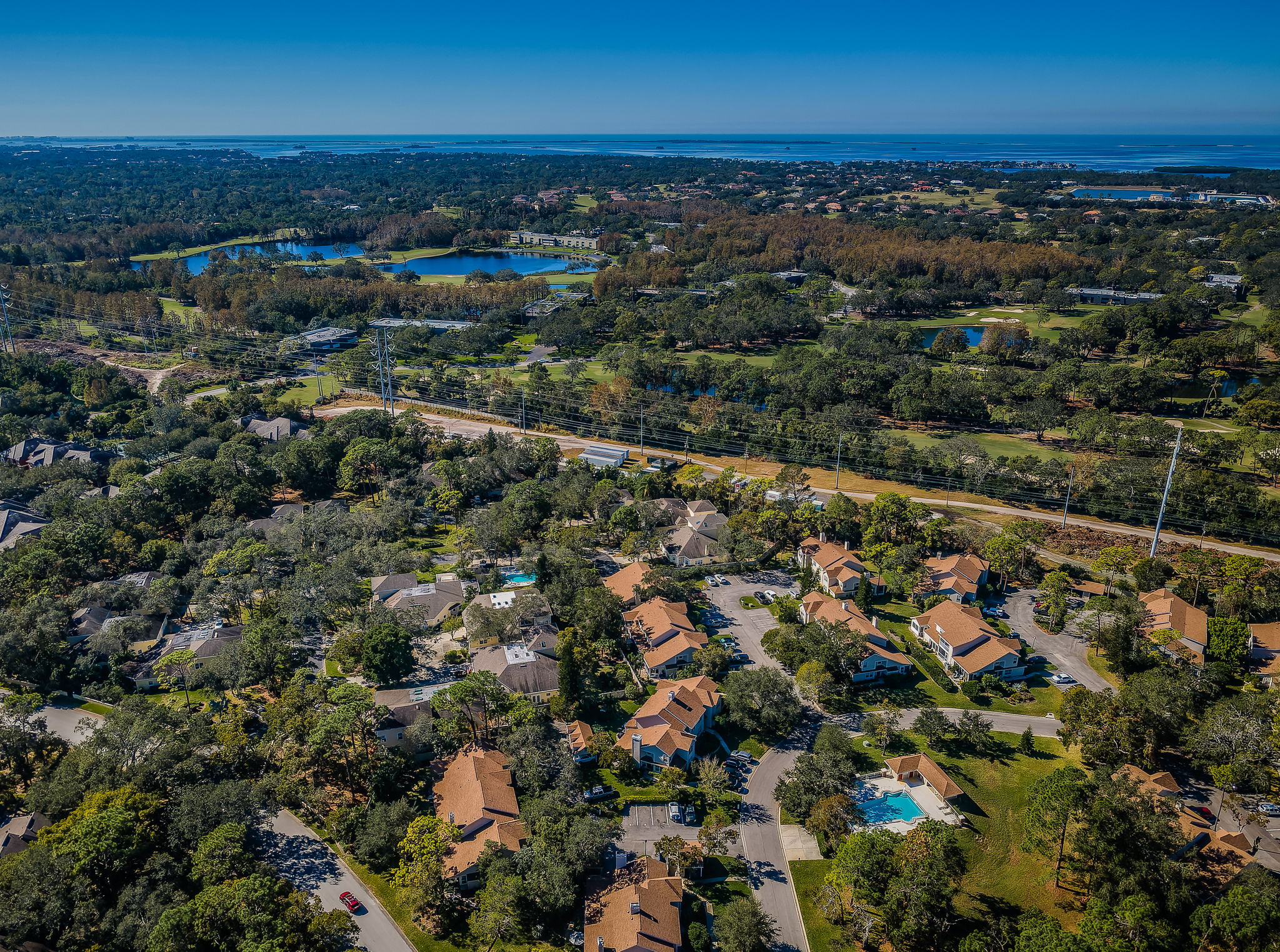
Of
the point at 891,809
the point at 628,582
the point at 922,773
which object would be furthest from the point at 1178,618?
the point at 628,582

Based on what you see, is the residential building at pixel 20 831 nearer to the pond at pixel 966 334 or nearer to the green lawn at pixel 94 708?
the green lawn at pixel 94 708

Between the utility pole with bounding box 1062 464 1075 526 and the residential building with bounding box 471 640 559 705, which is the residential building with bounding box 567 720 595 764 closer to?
the residential building with bounding box 471 640 559 705

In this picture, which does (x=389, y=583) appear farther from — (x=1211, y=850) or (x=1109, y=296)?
(x=1109, y=296)

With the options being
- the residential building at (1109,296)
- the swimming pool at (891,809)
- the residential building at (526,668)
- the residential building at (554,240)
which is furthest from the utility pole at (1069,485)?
the residential building at (554,240)

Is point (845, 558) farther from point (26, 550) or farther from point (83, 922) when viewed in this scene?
point (26, 550)


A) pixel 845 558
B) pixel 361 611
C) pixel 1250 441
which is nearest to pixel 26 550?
pixel 361 611

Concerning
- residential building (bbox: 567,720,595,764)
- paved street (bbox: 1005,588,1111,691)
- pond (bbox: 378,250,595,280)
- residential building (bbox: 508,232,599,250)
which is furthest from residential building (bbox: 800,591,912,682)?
residential building (bbox: 508,232,599,250)
